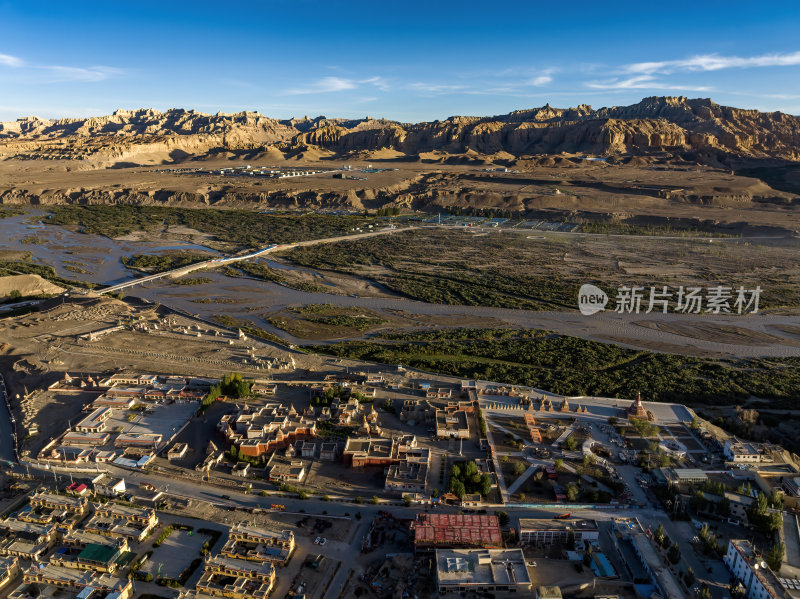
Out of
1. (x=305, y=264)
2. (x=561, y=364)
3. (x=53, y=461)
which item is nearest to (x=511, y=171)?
(x=305, y=264)

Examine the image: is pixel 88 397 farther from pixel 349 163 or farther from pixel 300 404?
pixel 349 163

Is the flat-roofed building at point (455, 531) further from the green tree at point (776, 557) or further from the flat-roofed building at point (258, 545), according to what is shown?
the green tree at point (776, 557)

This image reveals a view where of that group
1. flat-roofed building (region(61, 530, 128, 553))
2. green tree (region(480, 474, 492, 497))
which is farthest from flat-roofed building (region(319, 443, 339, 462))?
flat-roofed building (region(61, 530, 128, 553))

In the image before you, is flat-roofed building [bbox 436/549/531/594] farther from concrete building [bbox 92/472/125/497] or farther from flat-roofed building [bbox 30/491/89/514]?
flat-roofed building [bbox 30/491/89/514]

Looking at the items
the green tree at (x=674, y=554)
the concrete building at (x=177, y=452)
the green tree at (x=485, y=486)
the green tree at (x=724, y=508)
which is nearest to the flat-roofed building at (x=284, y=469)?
the concrete building at (x=177, y=452)

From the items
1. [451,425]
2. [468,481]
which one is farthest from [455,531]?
[451,425]

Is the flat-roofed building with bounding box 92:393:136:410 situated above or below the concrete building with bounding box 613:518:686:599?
above
